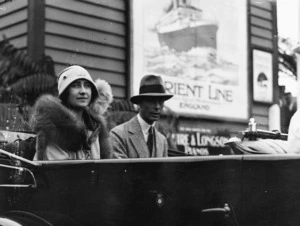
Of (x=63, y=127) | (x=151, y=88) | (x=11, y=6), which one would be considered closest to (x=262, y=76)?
(x=151, y=88)

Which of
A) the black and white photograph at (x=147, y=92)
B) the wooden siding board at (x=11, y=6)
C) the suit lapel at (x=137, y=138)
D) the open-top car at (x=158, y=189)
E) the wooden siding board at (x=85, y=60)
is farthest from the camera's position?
the suit lapel at (x=137, y=138)

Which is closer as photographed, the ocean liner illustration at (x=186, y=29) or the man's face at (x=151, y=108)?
the ocean liner illustration at (x=186, y=29)

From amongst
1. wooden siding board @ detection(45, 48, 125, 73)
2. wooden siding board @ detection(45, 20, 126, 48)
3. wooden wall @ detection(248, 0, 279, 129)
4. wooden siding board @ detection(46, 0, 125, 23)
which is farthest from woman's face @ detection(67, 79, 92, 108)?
wooden wall @ detection(248, 0, 279, 129)

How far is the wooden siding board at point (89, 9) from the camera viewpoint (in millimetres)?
2877

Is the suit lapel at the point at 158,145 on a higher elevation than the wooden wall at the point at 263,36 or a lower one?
lower

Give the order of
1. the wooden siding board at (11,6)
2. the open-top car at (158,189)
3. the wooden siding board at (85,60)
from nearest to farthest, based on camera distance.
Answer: the open-top car at (158,189) → the wooden siding board at (85,60) → the wooden siding board at (11,6)

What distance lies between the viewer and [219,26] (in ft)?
9.53

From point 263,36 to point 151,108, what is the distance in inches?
27.1

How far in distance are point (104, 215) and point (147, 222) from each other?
23 cm

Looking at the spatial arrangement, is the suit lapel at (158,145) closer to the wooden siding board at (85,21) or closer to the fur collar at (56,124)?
the fur collar at (56,124)

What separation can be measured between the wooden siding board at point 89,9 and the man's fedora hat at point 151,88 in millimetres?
318

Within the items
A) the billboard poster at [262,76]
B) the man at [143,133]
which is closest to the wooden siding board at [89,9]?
the man at [143,133]

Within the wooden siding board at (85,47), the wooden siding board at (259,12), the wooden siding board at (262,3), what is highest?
the wooden siding board at (262,3)

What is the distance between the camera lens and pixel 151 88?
9.72ft
